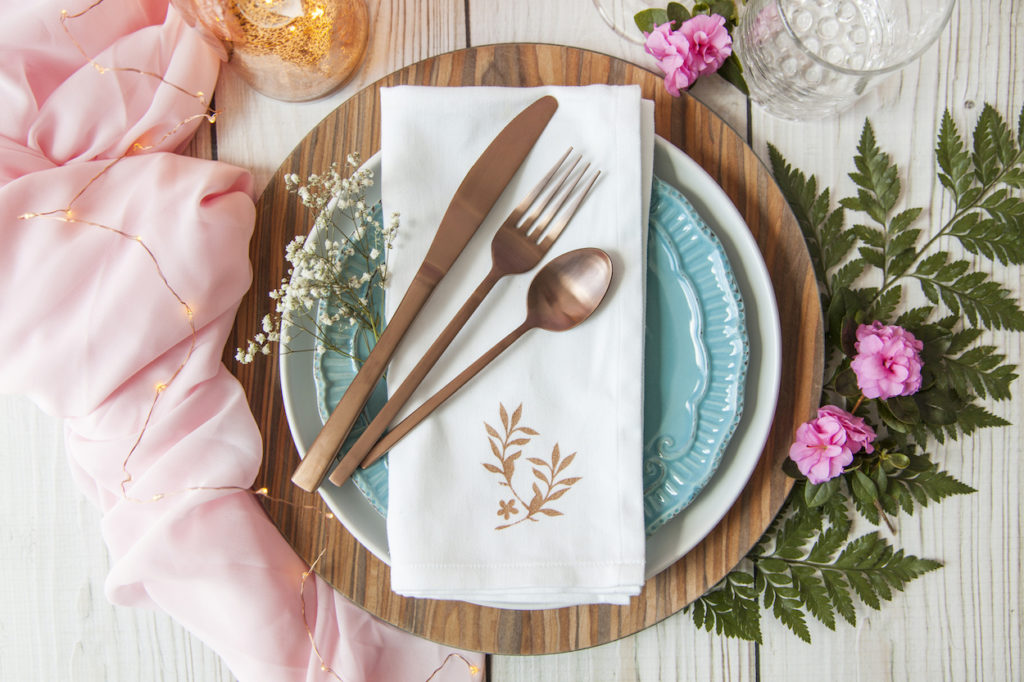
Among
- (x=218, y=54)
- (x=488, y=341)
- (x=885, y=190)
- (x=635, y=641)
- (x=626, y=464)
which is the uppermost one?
(x=218, y=54)

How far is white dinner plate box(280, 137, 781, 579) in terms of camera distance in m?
0.59

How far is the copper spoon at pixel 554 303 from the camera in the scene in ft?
1.85

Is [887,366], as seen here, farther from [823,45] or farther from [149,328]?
[149,328]

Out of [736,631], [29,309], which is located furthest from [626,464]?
[29,309]

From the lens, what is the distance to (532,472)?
1.85 ft

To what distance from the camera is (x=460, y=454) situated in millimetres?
570

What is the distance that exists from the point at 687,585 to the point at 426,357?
33 cm

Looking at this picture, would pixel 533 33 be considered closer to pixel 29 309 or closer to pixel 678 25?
pixel 678 25

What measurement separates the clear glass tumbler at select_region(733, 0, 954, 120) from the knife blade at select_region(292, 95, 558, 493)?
0.78 feet

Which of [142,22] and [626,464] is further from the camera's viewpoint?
[142,22]

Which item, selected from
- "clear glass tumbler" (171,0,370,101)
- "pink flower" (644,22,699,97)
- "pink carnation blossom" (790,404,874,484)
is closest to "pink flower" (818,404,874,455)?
"pink carnation blossom" (790,404,874,484)

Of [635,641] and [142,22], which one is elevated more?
[142,22]

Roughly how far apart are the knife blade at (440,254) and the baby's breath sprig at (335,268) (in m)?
0.03

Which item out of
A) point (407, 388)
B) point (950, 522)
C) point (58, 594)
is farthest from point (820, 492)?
point (58, 594)
